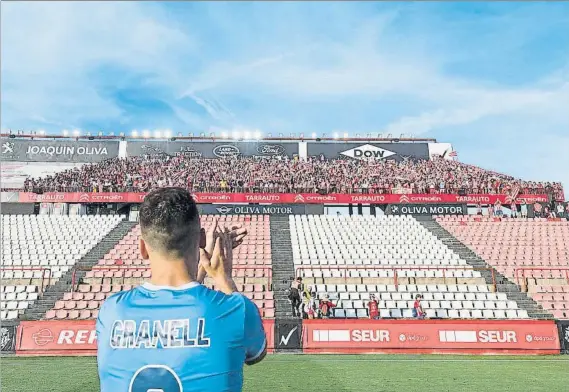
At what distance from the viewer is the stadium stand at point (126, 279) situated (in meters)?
18.5

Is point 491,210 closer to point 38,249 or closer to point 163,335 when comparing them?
point 38,249

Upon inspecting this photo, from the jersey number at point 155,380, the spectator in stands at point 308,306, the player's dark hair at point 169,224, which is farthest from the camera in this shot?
the spectator in stands at point 308,306

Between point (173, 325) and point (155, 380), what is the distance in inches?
9.3

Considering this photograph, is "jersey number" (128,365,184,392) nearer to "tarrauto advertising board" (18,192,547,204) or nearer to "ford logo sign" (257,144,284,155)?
"tarrauto advertising board" (18,192,547,204)

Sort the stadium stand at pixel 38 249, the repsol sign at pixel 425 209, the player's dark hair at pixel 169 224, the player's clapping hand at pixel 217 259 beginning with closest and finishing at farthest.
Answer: the player's dark hair at pixel 169 224, the player's clapping hand at pixel 217 259, the stadium stand at pixel 38 249, the repsol sign at pixel 425 209

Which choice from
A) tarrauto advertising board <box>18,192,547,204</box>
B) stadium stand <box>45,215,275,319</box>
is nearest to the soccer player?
stadium stand <box>45,215,275,319</box>

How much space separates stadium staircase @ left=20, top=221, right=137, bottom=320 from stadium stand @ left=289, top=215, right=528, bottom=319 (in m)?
10.2

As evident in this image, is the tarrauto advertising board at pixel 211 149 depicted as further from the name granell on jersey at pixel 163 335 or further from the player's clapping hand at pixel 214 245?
the name granell on jersey at pixel 163 335

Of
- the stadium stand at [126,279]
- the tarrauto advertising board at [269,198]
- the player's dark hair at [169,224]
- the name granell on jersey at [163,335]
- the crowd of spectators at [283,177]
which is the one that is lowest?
the stadium stand at [126,279]

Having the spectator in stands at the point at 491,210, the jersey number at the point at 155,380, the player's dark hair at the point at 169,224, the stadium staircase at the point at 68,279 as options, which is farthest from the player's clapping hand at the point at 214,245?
the spectator in stands at the point at 491,210

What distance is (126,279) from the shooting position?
2042cm

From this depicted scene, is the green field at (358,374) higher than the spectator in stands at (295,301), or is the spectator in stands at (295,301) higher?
the spectator in stands at (295,301)

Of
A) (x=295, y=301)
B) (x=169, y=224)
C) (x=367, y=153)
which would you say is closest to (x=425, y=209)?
(x=367, y=153)

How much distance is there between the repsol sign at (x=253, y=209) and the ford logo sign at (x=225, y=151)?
1471cm
